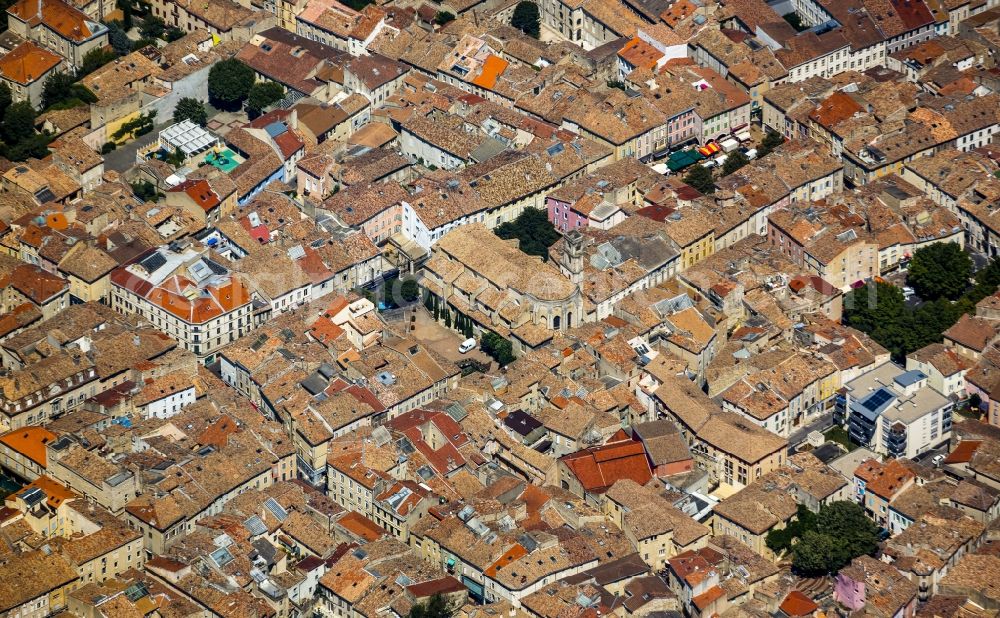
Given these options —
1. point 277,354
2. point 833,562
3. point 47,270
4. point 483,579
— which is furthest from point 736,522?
point 47,270

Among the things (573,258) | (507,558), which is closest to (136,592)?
(507,558)

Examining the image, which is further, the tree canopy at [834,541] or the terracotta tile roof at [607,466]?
the terracotta tile roof at [607,466]

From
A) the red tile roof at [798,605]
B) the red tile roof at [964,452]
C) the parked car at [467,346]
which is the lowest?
the parked car at [467,346]

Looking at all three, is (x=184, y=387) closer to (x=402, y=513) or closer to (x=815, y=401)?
(x=402, y=513)

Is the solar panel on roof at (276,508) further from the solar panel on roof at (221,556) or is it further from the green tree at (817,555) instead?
the green tree at (817,555)

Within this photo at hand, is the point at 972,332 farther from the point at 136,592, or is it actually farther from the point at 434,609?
the point at 136,592

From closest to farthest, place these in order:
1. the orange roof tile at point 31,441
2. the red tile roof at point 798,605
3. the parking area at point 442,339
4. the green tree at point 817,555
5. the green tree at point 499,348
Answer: the red tile roof at point 798,605, the green tree at point 817,555, the orange roof tile at point 31,441, the green tree at point 499,348, the parking area at point 442,339

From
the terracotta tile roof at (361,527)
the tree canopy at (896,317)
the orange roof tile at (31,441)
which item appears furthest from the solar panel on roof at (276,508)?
the tree canopy at (896,317)
